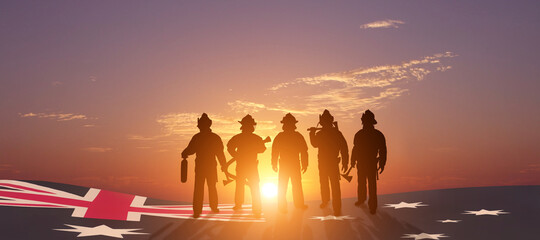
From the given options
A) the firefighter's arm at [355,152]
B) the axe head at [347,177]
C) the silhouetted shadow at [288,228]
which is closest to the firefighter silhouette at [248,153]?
the silhouetted shadow at [288,228]

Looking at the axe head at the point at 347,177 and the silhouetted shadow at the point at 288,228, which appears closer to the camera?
the silhouetted shadow at the point at 288,228

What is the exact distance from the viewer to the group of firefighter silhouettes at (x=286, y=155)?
17406 millimetres

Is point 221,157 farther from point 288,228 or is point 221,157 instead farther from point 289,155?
point 288,228

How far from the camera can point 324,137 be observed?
58.3 feet

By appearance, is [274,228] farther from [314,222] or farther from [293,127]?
[293,127]

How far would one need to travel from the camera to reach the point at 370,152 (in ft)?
57.3

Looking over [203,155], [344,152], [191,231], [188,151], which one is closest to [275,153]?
[344,152]

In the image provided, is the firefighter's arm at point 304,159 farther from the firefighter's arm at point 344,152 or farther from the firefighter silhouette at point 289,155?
the firefighter's arm at point 344,152

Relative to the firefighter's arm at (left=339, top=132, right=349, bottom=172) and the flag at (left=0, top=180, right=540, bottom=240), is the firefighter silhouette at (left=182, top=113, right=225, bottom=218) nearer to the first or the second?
the flag at (left=0, top=180, right=540, bottom=240)

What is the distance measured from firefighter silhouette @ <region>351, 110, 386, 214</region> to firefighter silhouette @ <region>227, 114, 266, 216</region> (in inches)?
126

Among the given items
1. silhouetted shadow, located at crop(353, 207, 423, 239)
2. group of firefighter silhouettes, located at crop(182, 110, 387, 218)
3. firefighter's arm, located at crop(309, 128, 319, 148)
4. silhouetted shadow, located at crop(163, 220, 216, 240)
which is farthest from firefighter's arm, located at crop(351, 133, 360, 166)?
silhouetted shadow, located at crop(163, 220, 216, 240)

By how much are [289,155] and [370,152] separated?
2685mm

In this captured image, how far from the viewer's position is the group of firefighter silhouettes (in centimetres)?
1741

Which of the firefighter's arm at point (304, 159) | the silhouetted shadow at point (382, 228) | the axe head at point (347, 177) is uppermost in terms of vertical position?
the firefighter's arm at point (304, 159)
